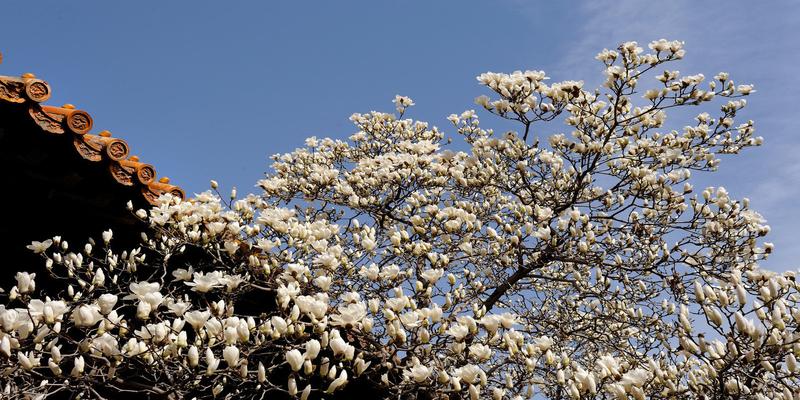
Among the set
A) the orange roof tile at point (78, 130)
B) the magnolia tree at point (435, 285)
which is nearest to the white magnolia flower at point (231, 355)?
the magnolia tree at point (435, 285)

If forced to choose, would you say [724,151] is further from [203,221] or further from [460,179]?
[203,221]

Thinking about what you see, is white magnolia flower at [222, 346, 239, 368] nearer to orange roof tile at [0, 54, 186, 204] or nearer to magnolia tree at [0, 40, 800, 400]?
magnolia tree at [0, 40, 800, 400]

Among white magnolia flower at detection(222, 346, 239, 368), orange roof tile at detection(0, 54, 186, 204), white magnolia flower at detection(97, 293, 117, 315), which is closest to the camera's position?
white magnolia flower at detection(222, 346, 239, 368)

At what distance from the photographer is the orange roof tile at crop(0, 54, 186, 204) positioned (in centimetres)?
384

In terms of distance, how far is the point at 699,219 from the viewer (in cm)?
607

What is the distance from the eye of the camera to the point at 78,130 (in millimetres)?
3975

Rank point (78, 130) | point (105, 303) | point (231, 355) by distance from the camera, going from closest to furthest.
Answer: point (231, 355), point (105, 303), point (78, 130)

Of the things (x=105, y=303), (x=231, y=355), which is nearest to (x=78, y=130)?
(x=105, y=303)

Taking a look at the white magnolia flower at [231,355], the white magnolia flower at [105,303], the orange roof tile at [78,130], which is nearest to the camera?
the white magnolia flower at [231,355]

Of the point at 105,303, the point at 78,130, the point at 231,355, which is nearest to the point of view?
the point at 231,355

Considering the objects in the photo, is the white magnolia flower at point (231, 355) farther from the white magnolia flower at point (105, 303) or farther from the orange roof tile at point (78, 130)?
the orange roof tile at point (78, 130)

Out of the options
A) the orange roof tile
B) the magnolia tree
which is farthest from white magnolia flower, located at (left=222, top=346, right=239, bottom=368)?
the orange roof tile

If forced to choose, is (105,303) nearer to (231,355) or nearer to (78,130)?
(231,355)

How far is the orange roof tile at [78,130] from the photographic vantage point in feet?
12.6
